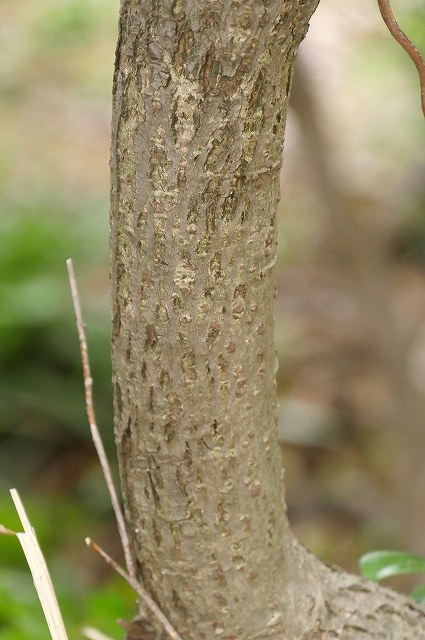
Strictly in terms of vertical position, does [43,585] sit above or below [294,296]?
below

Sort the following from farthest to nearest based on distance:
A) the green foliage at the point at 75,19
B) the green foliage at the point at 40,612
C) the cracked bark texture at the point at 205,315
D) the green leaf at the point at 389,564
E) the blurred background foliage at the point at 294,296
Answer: the blurred background foliage at the point at 294,296
the green foliage at the point at 75,19
the green foliage at the point at 40,612
the green leaf at the point at 389,564
the cracked bark texture at the point at 205,315

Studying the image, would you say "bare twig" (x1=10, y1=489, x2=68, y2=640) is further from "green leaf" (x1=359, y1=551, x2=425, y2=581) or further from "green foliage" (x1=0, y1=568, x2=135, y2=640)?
"green foliage" (x1=0, y1=568, x2=135, y2=640)

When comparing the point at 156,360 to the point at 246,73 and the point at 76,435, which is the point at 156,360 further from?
the point at 76,435

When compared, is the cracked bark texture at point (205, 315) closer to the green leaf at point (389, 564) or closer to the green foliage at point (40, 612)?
the green leaf at point (389, 564)

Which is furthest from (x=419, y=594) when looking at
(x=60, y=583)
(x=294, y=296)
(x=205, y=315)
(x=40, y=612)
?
(x=294, y=296)

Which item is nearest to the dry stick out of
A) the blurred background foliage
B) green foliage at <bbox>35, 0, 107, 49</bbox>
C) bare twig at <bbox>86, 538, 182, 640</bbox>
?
bare twig at <bbox>86, 538, 182, 640</bbox>

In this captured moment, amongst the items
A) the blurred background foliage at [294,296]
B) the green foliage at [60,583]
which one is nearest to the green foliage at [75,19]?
the blurred background foliage at [294,296]

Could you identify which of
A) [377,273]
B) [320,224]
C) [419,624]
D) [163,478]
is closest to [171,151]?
[163,478]

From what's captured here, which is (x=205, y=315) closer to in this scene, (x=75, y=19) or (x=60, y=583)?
(x=75, y=19)
